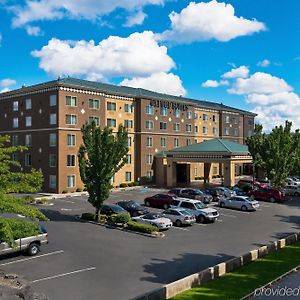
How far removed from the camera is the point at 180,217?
32.7 m

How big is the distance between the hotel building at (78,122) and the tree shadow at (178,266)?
32962mm

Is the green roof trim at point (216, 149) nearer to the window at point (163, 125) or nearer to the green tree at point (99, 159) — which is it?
the window at point (163, 125)

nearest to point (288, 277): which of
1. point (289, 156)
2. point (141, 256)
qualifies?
point (141, 256)

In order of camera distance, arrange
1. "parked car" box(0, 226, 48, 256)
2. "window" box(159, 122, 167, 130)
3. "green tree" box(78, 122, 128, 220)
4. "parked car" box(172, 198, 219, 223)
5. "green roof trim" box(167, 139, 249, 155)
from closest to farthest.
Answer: "parked car" box(0, 226, 48, 256), "green tree" box(78, 122, 128, 220), "parked car" box(172, 198, 219, 223), "green roof trim" box(167, 139, 249, 155), "window" box(159, 122, 167, 130)

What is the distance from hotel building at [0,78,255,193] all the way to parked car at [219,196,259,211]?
21202 mm

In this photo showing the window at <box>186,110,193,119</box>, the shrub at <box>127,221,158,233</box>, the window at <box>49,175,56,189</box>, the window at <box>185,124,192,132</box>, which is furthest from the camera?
the window at <box>186,110,193,119</box>

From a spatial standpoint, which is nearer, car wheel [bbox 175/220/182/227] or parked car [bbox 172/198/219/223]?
Result: car wheel [bbox 175/220/182/227]

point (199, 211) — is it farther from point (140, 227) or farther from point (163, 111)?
point (163, 111)

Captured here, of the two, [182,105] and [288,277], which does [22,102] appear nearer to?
[182,105]

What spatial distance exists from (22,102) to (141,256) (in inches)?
1625

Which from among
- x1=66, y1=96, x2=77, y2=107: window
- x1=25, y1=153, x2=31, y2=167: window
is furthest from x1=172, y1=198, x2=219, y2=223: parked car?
x1=25, y1=153, x2=31, y2=167: window

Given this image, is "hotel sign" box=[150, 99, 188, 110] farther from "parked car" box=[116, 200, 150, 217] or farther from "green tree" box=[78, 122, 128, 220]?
"green tree" box=[78, 122, 128, 220]

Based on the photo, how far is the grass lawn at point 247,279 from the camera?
16516 mm

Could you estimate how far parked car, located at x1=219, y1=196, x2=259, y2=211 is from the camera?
40969 millimetres
